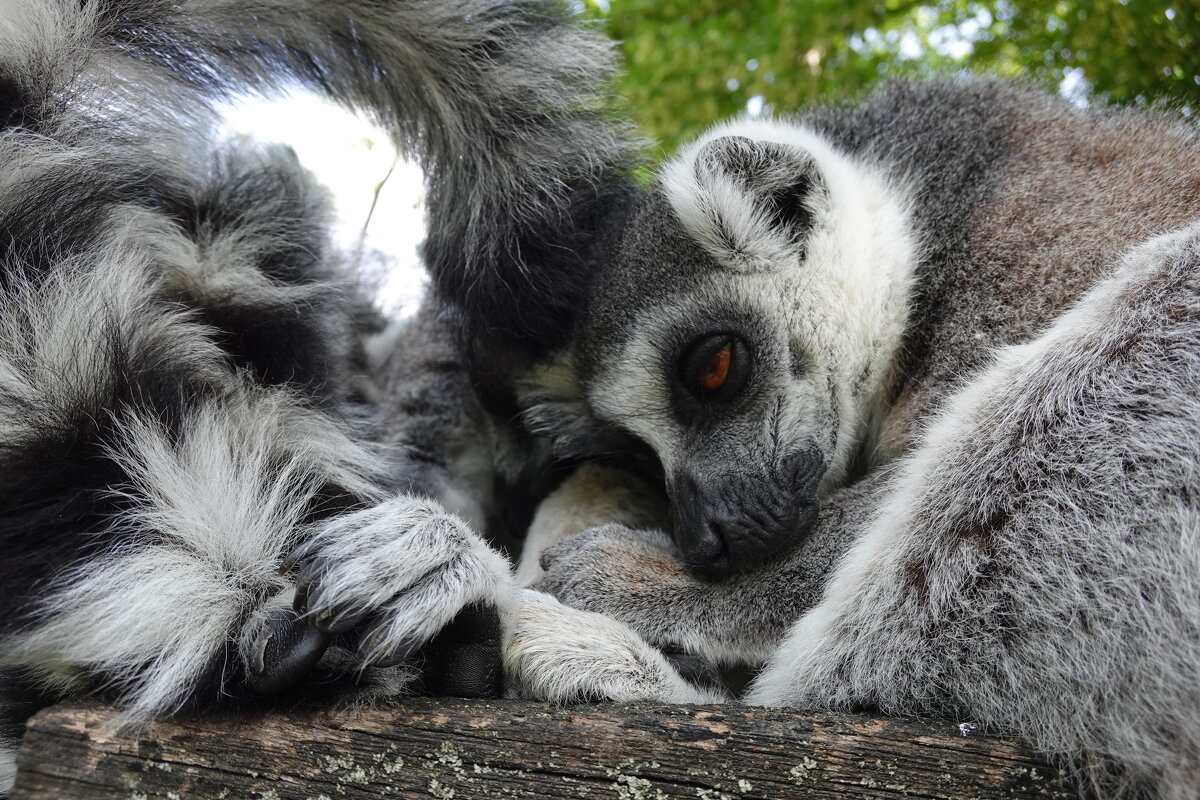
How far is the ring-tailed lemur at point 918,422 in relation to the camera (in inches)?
64.8

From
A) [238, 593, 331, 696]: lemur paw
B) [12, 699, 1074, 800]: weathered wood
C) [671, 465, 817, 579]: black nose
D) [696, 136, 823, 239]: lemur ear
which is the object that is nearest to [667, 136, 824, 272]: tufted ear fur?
[696, 136, 823, 239]: lemur ear


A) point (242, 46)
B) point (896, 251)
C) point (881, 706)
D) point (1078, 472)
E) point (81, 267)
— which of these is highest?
point (242, 46)

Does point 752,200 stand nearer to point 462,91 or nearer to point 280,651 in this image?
point 462,91

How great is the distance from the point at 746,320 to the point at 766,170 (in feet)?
1.38

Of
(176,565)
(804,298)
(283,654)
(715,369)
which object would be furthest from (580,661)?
(804,298)

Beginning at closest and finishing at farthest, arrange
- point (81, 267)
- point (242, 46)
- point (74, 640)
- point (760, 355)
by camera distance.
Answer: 1. point (74, 640)
2. point (81, 267)
3. point (242, 46)
4. point (760, 355)

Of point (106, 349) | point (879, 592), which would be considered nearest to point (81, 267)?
point (106, 349)

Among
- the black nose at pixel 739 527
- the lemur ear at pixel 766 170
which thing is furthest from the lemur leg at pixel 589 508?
Result: the lemur ear at pixel 766 170

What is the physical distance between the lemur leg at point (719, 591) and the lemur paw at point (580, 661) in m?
0.15

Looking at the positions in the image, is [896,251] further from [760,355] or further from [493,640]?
[493,640]

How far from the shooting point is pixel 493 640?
1.80 metres

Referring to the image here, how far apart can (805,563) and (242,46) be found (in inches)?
71.5

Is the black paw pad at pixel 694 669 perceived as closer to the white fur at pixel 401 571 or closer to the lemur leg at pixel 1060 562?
the lemur leg at pixel 1060 562

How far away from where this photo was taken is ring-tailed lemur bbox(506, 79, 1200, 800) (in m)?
1.65
